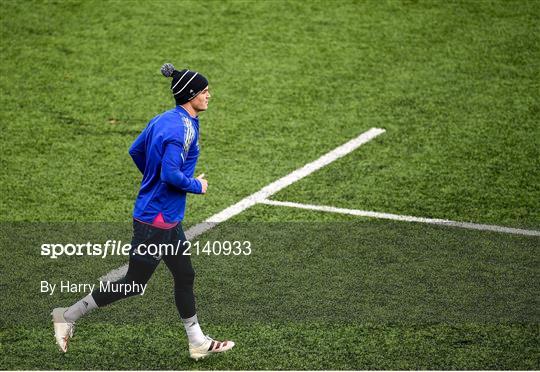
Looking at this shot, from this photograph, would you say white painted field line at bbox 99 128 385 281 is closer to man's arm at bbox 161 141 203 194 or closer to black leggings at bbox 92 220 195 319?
black leggings at bbox 92 220 195 319

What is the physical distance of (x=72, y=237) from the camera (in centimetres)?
884

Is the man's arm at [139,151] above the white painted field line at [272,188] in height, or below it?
above

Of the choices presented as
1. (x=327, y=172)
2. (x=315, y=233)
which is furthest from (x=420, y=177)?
(x=315, y=233)

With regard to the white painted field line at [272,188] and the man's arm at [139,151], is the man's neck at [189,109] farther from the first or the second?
the white painted field line at [272,188]

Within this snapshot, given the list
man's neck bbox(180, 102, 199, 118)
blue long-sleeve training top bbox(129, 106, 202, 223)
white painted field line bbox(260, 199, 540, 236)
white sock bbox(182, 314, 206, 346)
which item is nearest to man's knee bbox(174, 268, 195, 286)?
white sock bbox(182, 314, 206, 346)

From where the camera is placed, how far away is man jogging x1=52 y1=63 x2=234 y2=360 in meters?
6.38

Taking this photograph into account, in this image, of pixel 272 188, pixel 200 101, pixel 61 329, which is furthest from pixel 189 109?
pixel 272 188

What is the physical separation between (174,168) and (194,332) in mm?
1220

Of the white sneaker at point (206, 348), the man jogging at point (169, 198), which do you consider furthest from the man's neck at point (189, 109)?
the white sneaker at point (206, 348)

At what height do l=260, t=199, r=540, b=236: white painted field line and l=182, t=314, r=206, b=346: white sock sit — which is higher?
l=182, t=314, r=206, b=346: white sock

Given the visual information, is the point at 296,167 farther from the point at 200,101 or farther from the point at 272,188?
the point at 200,101

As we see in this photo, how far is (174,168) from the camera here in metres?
6.31

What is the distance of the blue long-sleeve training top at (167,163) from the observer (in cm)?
633

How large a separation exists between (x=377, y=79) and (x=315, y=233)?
3.87m
